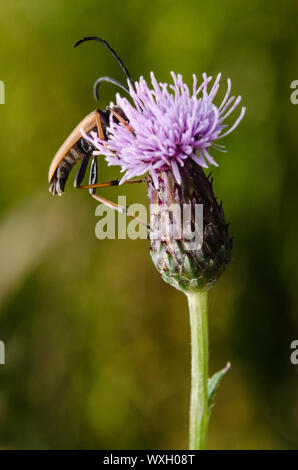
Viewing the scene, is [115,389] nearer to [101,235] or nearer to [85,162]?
[101,235]

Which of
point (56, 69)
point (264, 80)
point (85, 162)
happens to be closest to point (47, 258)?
point (85, 162)

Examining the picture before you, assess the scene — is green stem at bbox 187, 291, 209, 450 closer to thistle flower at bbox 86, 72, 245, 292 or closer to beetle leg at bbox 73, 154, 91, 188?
thistle flower at bbox 86, 72, 245, 292

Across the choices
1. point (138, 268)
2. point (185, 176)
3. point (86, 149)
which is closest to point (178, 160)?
point (185, 176)

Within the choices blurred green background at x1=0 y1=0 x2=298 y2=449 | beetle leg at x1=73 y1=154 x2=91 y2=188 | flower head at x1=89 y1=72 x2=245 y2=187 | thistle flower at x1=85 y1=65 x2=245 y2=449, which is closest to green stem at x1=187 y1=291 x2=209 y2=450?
thistle flower at x1=85 y1=65 x2=245 y2=449

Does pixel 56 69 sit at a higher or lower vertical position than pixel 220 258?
higher

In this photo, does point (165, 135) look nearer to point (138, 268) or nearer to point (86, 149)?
point (86, 149)
